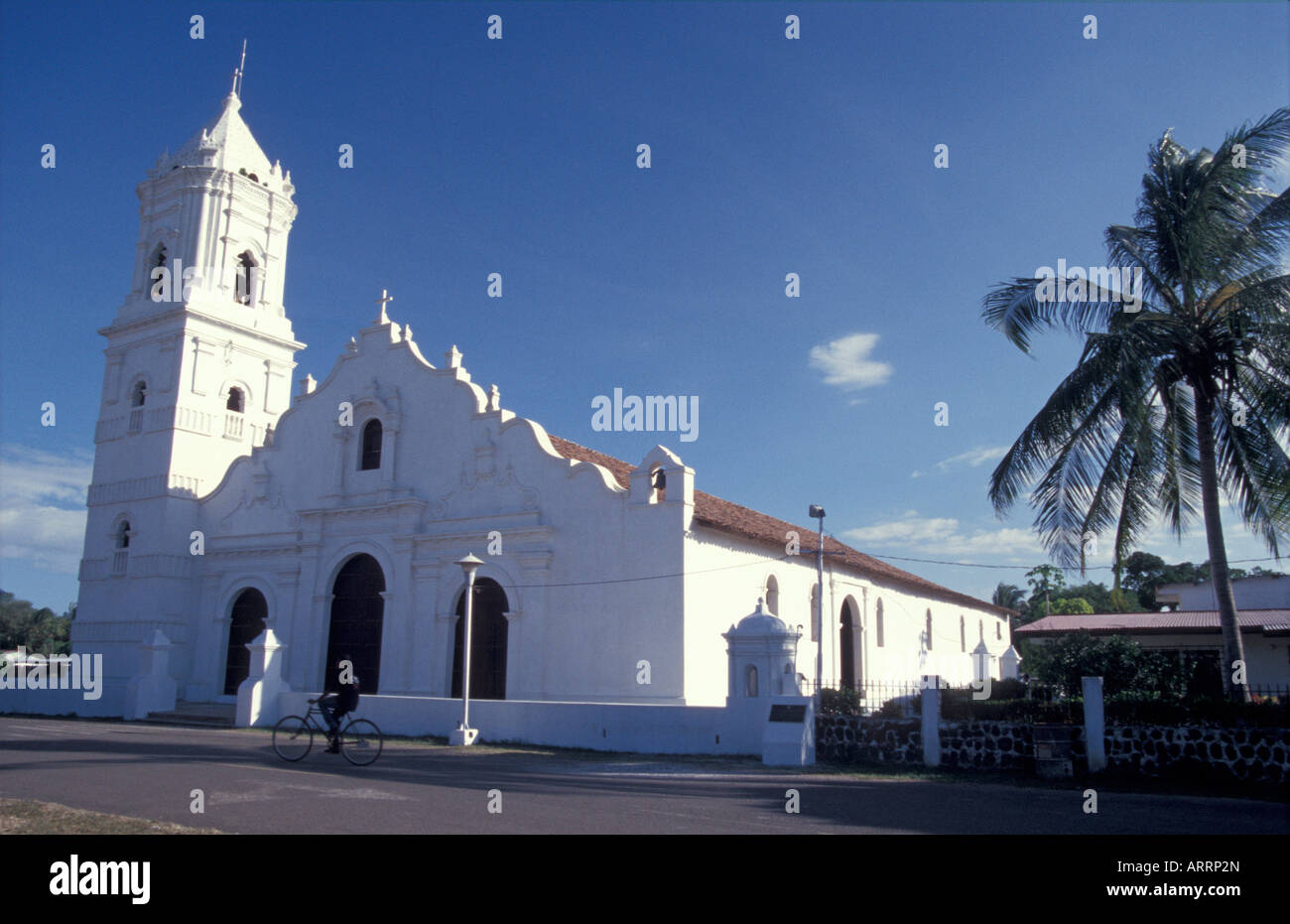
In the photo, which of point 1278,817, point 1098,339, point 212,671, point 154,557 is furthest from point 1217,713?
point 154,557

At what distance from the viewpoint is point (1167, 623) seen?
31.7 meters

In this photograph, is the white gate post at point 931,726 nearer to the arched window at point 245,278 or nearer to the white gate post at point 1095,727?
the white gate post at point 1095,727

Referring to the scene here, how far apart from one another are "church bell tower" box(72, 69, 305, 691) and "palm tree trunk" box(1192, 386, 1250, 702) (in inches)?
878

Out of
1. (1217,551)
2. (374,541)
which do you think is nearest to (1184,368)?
(1217,551)

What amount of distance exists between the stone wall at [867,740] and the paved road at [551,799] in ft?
4.60

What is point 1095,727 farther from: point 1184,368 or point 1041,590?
point 1041,590

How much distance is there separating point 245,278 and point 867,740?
78.4ft

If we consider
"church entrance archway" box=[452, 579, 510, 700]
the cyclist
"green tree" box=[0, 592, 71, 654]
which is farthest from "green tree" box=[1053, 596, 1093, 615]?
"green tree" box=[0, 592, 71, 654]

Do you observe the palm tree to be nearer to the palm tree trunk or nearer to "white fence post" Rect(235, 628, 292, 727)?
the palm tree trunk

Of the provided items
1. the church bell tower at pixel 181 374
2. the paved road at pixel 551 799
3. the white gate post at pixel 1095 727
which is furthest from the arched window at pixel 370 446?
the white gate post at pixel 1095 727

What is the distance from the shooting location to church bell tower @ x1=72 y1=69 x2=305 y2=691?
86.5 ft

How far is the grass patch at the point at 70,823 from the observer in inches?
303

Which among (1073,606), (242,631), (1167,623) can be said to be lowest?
(242,631)
